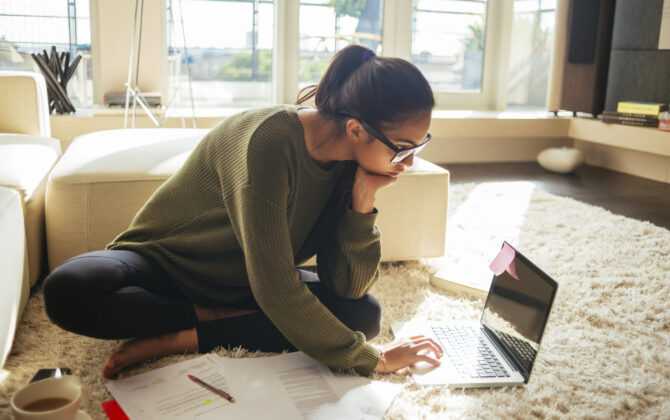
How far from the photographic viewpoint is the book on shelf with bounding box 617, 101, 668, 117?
3.50m

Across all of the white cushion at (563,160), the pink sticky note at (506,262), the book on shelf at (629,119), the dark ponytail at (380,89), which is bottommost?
the white cushion at (563,160)

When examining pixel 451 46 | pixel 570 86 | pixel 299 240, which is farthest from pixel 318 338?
pixel 451 46

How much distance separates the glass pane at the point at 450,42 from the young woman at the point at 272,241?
3498 mm

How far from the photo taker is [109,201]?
1.71 metres

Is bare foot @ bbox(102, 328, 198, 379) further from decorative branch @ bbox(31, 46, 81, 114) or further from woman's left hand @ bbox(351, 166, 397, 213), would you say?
decorative branch @ bbox(31, 46, 81, 114)

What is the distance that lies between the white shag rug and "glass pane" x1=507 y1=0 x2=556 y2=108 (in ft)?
8.54

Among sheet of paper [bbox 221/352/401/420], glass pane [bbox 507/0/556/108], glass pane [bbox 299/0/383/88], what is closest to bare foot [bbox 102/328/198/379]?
sheet of paper [bbox 221/352/401/420]

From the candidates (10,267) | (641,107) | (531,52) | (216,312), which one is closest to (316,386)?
(216,312)

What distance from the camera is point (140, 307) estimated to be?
123 centimetres

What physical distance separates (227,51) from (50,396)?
3628 millimetres

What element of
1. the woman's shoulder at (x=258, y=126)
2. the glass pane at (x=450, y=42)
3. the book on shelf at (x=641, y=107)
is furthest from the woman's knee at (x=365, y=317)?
the glass pane at (x=450, y=42)

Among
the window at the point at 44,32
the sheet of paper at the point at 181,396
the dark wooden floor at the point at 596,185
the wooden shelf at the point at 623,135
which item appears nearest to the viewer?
the sheet of paper at the point at 181,396

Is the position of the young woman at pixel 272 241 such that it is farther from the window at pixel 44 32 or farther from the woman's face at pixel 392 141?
the window at pixel 44 32

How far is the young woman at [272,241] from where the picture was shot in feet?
3.61
